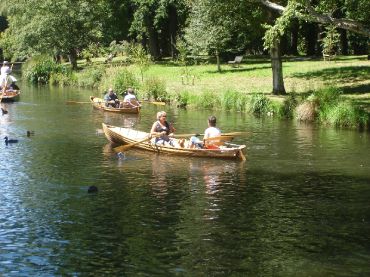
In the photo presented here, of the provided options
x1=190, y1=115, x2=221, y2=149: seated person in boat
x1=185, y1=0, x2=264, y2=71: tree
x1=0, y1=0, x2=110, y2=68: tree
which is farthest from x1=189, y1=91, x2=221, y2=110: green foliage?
x1=0, y1=0, x2=110, y2=68: tree

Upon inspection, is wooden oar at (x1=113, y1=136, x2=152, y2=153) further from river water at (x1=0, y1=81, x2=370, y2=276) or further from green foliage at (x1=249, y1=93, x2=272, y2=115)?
green foliage at (x1=249, y1=93, x2=272, y2=115)

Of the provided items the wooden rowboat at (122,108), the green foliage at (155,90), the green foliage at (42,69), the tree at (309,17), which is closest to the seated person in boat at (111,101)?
the wooden rowboat at (122,108)

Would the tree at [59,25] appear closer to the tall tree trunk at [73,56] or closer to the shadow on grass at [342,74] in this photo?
the tall tree trunk at [73,56]

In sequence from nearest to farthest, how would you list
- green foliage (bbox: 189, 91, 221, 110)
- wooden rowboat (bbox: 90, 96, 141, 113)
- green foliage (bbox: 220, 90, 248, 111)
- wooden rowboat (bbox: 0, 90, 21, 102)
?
green foliage (bbox: 220, 90, 248, 111), wooden rowboat (bbox: 90, 96, 141, 113), green foliage (bbox: 189, 91, 221, 110), wooden rowboat (bbox: 0, 90, 21, 102)

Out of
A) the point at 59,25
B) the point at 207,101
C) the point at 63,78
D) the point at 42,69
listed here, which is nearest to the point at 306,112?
the point at 207,101

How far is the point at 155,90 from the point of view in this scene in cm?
3909

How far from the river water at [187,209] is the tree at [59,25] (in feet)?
113

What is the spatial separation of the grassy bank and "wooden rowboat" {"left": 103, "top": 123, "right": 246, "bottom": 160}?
25.6ft

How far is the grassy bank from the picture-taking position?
29.2 metres

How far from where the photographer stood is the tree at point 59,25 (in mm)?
58750

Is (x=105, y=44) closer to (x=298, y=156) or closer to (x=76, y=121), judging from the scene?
(x=76, y=121)

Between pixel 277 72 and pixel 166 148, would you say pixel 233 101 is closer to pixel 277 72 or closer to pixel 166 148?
A: pixel 277 72

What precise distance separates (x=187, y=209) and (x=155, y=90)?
24159 mm

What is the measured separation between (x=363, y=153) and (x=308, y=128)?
5.69 meters
